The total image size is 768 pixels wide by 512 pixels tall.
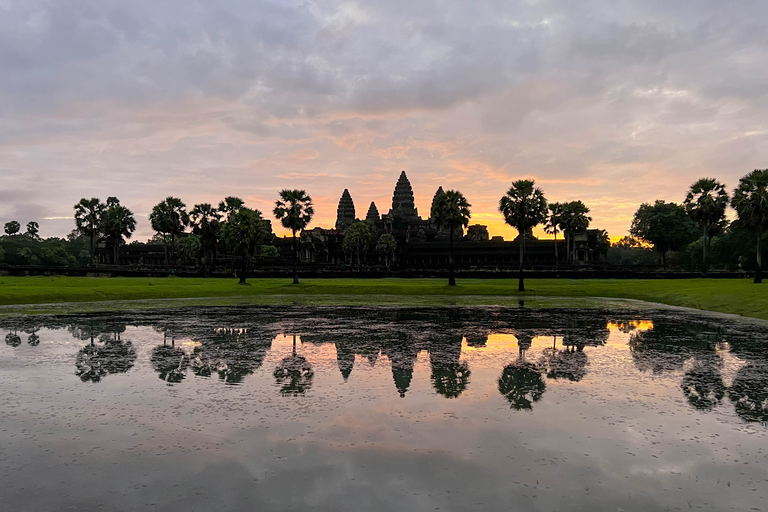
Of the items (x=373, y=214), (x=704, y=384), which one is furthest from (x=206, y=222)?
(x=373, y=214)

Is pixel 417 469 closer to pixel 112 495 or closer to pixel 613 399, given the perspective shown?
pixel 112 495

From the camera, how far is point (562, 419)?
31.8 feet

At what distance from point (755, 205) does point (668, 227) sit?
58664 millimetres

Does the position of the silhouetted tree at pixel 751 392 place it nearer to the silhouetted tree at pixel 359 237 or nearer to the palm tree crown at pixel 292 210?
the palm tree crown at pixel 292 210

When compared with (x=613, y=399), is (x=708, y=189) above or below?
above

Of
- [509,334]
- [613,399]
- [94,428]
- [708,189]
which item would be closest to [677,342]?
[509,334]

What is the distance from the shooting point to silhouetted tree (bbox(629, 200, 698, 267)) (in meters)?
106

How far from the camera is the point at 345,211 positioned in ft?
543

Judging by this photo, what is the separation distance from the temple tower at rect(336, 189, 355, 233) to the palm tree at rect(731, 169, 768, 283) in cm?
11478

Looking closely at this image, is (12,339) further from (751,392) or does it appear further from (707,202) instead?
(707,202)

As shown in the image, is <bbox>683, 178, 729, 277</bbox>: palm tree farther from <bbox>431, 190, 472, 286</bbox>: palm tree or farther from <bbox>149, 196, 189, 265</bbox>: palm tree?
<bbox>149, 196, 189, 265</bbox>: palm tree

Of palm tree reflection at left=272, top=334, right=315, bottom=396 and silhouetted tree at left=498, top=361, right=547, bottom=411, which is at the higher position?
palm tree reflection at left=272, top=334, right=315, bottom=396

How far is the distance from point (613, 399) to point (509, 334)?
9.82 meters

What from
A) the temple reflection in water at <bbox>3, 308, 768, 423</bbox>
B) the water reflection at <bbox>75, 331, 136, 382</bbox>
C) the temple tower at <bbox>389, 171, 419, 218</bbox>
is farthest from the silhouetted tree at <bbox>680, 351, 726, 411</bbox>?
the temple tower at <bbox>389, 171, 419, 218</bbox>
